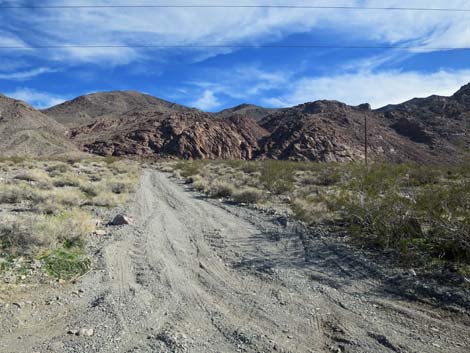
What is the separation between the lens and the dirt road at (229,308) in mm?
4609

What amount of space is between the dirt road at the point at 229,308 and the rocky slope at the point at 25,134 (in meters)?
59.7

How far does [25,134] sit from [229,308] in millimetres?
71140

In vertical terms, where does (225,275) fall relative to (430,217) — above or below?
below

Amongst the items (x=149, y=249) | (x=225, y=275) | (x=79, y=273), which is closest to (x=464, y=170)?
(x=225, y=275)

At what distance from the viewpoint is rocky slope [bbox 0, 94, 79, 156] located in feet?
202

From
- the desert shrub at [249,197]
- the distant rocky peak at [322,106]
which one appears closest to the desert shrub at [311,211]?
the desert shrub at [249,197]

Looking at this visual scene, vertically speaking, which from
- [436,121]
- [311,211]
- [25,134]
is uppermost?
[436,121]

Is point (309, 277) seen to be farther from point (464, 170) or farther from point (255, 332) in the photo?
point (464, 170)

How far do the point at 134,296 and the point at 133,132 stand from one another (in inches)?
3155

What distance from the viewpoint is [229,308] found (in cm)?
561

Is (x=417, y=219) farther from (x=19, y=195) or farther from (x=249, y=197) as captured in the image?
(x=19, y=195)

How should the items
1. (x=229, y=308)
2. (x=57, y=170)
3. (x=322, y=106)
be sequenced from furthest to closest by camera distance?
A: (x=322, y=106) < (x=57, y=170) < (x=229, y=308)

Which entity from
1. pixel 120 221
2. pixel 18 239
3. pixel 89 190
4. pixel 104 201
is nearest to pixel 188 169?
pixel 89 190

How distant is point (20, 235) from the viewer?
7.75 meters
